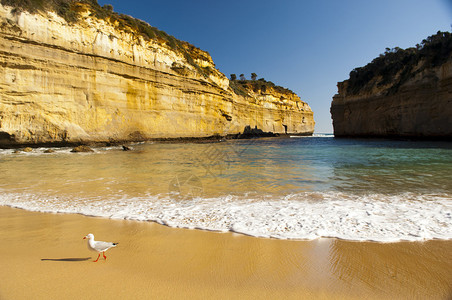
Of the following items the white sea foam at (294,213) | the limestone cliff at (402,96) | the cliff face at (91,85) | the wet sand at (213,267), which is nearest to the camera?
the wet sand at (213,267)

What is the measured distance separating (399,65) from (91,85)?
3381 cm

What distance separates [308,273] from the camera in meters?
1.98

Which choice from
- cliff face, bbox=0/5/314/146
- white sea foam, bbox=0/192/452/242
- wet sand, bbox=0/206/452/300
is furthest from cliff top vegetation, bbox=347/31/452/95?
wet sand, bbox=0/206/452/300

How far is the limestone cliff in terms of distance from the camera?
2117 cm

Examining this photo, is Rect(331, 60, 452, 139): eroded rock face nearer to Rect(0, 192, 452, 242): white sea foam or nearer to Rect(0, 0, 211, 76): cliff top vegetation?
Rect(0, 192, 452, 242): white sea foam

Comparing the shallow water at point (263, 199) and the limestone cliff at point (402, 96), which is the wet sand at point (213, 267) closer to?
the shallow water at point (263, 199)

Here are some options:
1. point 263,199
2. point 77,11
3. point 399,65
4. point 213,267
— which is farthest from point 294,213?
point 399,65

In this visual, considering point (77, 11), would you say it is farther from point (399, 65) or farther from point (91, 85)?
point (399, 65)

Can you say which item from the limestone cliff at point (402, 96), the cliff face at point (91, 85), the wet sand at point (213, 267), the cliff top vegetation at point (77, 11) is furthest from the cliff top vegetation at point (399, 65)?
the wet sand at point (213, 267)

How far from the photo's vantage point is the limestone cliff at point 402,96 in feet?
69.5

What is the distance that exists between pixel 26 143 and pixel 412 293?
18647mm

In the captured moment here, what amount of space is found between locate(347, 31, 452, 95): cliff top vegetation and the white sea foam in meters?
25.2

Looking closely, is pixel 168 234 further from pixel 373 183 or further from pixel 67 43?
pixel 67 43

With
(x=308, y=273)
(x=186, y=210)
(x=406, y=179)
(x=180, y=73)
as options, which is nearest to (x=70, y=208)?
(x=186, y=210)
